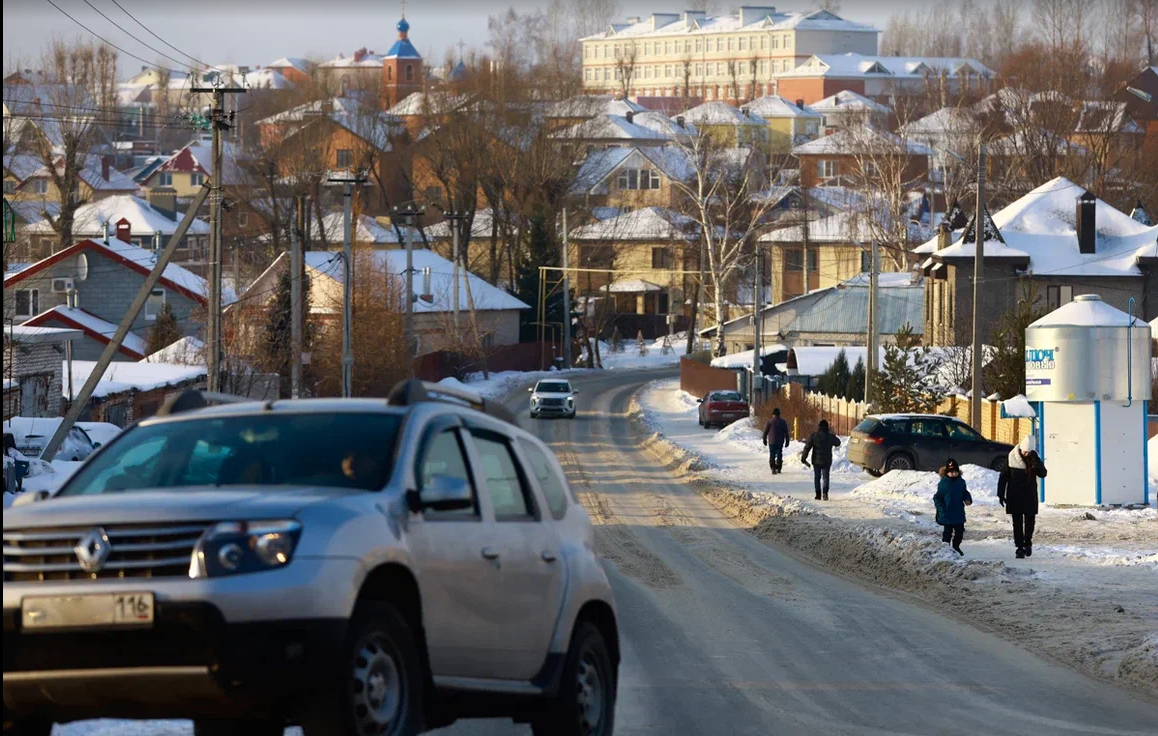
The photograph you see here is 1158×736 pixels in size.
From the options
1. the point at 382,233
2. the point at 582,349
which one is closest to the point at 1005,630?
the point at 582,349

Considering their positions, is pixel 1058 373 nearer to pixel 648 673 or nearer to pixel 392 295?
pixel 648 673

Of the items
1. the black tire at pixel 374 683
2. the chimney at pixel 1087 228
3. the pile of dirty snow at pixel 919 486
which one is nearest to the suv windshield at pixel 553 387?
the chimney at pixel 1087 228

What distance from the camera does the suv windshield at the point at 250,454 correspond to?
22.2 feet

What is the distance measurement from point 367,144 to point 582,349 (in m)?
22.6

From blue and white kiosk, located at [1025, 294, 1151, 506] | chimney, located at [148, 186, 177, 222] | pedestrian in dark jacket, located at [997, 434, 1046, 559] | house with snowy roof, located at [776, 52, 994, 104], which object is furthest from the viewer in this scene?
house with snowy roof, located at [776, 52, 994, 104]

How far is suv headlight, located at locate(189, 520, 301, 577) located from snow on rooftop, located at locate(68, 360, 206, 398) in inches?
1601

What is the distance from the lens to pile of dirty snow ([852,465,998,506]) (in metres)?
30.3

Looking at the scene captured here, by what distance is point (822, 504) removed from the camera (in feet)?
94.8

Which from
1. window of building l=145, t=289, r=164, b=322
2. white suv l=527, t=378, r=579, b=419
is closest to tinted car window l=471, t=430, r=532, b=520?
white suv l=527, t=378, r=579, b=419

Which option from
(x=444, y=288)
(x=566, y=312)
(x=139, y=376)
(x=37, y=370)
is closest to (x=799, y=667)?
(x=37, y=370)

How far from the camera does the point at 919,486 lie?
31172 millimetres

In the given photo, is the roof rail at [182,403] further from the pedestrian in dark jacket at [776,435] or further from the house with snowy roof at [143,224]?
the house with snowy roof at [143,224]

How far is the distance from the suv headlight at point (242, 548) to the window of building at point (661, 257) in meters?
103

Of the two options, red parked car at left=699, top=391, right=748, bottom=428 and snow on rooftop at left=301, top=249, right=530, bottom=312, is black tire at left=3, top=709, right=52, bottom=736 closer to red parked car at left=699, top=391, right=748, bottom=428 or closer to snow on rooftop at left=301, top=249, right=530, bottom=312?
red parked car at left=699, top=391, right=748, bottom=428
